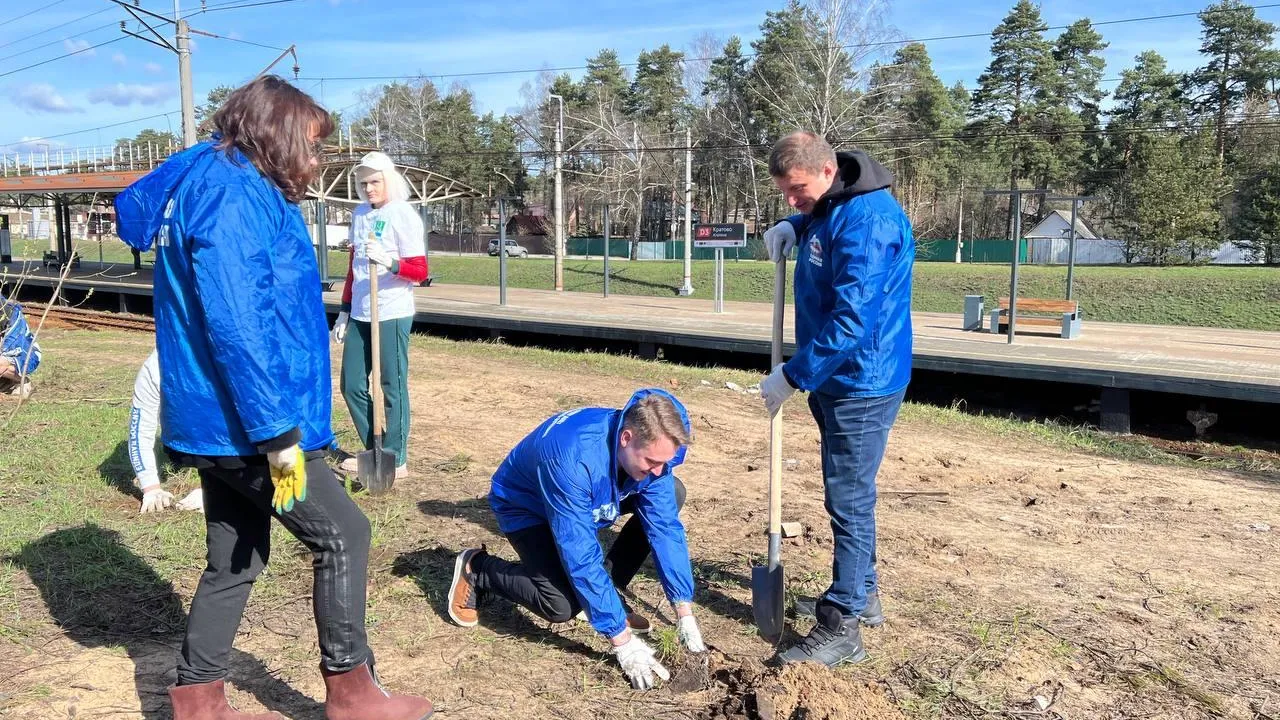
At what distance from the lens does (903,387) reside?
312cm

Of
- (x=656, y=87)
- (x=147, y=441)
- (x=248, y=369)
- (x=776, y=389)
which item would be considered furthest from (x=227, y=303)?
(x=656, y=87)

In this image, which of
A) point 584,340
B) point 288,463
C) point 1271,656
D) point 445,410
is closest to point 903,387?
point 1271,656

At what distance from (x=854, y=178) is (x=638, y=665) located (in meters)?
1.79

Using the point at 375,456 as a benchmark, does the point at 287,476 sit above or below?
above

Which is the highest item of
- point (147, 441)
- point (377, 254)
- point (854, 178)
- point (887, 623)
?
point (854, 178)

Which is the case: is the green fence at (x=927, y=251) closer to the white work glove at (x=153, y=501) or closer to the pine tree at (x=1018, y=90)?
the pine tree at (x=1018, y=90)

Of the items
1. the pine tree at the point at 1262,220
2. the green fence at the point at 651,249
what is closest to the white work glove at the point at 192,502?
the green fence at the point at 651,249

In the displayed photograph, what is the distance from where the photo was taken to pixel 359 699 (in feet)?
8.00

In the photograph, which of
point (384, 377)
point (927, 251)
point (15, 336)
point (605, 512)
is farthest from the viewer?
point (927, 251)

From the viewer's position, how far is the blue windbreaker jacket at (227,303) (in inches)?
82.3

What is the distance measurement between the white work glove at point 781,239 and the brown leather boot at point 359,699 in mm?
2075

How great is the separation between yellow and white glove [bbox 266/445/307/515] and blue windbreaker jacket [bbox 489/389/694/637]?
89 centimetres

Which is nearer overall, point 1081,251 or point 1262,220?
point 1262,220

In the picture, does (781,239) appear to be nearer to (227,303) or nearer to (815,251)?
(815,251)
